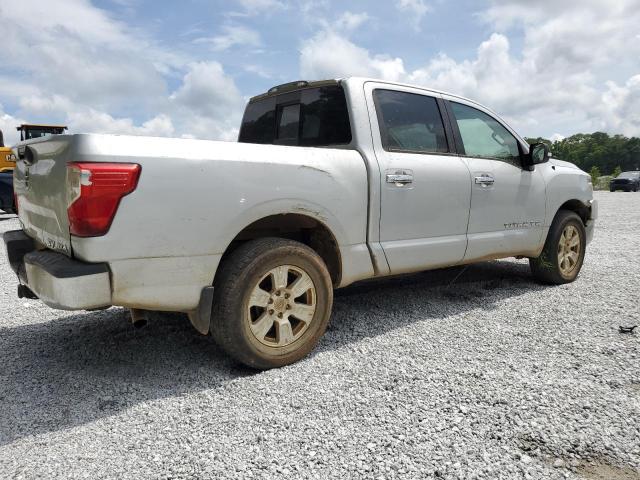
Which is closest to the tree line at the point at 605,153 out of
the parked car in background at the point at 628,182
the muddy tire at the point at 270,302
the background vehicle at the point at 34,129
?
the parked car in background at the point at 628,182

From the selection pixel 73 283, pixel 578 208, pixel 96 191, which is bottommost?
pixel 73 283

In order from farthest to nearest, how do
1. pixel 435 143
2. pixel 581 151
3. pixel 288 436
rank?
pixel 581 151
pixel 435 143
pixel 288 436

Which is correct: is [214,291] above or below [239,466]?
above

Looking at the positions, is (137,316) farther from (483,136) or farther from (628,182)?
(628,182)

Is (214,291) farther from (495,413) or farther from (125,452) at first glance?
(495,413)

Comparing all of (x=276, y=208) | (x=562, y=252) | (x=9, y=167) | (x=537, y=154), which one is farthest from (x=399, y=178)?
(x=9, y=167)

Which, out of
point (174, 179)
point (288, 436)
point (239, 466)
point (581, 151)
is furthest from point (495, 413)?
point (581, 151)

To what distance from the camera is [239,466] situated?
6.97 feet

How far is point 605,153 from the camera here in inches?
3693

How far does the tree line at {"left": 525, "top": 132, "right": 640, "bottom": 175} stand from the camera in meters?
90.6

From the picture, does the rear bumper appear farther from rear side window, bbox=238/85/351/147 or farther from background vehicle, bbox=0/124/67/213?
background vehicle, bbox=0/124/67/213

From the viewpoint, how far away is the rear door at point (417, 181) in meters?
3.64

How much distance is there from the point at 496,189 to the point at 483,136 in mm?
538

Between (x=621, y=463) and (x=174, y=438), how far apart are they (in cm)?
201
